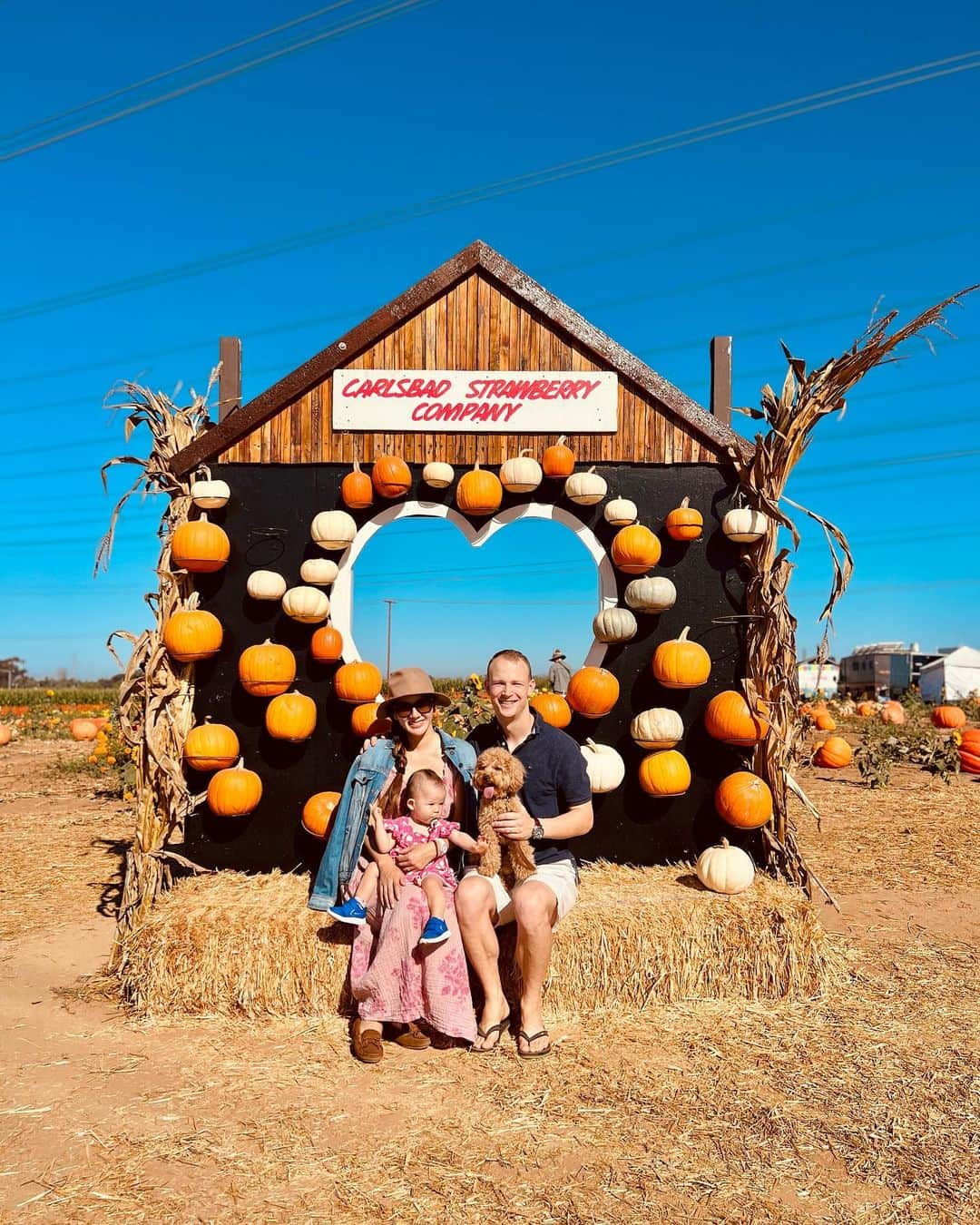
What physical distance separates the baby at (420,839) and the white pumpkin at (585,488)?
221 centimetres

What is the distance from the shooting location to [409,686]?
14.8 ft

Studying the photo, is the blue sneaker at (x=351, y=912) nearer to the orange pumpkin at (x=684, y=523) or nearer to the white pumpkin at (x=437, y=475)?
the white pumpkin at (x=437, y=475)

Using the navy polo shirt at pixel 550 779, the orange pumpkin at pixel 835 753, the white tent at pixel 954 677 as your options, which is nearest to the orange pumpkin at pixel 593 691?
the navy polo shirt at pixel 550 779

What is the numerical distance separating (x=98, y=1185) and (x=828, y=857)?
6.53m

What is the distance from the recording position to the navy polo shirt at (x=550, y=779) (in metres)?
4.48

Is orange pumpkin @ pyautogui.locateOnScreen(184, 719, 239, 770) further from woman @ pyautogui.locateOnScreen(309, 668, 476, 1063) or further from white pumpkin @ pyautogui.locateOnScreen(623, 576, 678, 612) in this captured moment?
white pumpkin @ pyautogui.locateOnScreen(623, 576, 678, 612)

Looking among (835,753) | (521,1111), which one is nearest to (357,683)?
(521,1111)

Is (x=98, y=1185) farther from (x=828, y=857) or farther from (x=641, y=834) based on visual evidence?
(x=828, y=857)

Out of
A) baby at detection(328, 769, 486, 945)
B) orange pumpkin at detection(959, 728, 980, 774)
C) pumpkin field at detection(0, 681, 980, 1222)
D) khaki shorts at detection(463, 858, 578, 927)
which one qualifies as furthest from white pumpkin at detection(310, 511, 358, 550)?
orange pumpkin at detection(959, 728, 980, 774)

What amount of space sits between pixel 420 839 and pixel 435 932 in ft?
1.44

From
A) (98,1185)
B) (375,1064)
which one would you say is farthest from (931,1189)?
(98,1185)

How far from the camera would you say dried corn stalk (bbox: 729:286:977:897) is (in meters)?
5.41

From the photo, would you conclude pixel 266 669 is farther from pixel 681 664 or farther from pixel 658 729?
pixel 681 664

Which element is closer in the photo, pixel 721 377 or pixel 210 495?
pixel 210 495
